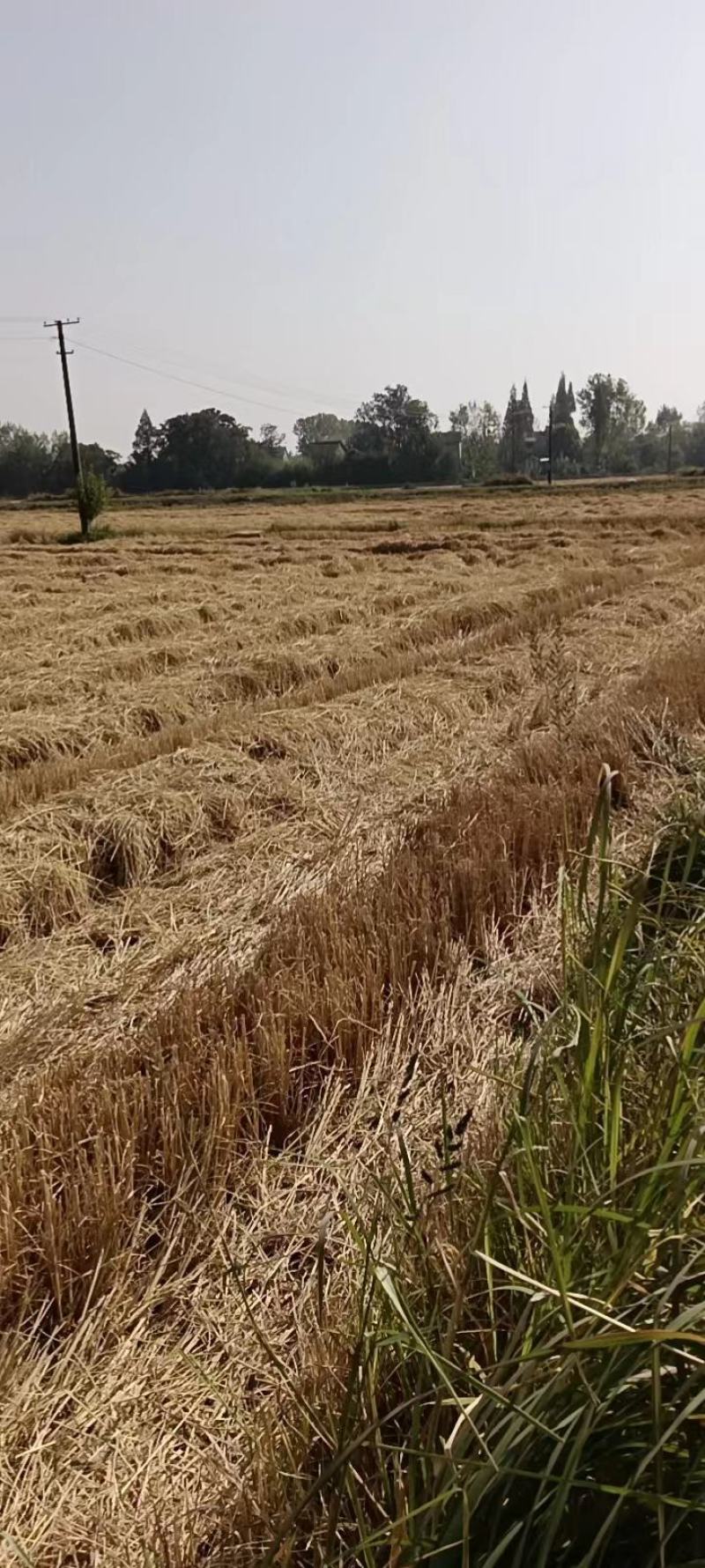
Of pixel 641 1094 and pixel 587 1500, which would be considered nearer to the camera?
pixel 587 1500

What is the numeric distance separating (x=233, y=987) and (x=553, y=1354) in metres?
2.26

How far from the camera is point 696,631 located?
11391mm

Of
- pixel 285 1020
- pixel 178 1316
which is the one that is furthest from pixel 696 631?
pixel 178 1316

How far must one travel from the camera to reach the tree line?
86875mm

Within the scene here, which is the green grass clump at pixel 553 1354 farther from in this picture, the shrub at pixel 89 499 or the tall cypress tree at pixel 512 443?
the tall cypress tree at pixel 512 443

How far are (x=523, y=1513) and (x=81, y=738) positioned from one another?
691 centimetres

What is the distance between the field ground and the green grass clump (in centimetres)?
20

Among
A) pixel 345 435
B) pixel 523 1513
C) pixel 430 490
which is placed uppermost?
pixel 345 435

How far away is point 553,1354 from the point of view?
1.55m

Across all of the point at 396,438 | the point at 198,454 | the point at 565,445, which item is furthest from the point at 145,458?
the point at 565,445

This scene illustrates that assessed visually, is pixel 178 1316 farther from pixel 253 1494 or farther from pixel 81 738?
pixel 81 738

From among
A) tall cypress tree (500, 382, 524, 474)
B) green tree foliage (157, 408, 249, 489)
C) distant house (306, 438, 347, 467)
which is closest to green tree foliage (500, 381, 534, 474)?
tall cypress tree (500, 382, 524, 474)

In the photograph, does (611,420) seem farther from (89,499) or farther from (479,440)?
(89,499)

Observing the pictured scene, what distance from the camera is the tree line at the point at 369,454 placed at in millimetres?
86875
